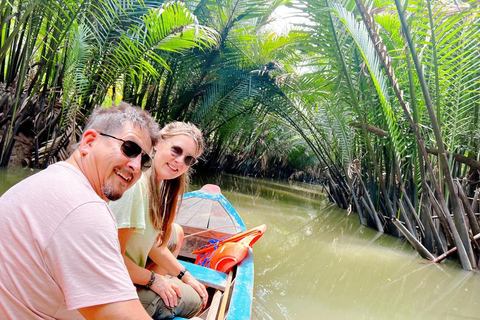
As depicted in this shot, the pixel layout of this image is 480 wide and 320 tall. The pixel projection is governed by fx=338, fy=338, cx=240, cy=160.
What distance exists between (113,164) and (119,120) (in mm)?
132

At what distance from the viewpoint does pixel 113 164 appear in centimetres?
88

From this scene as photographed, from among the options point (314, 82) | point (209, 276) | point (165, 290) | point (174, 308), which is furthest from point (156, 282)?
point (314, 82)

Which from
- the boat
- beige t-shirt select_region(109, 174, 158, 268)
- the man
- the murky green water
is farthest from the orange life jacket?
the man

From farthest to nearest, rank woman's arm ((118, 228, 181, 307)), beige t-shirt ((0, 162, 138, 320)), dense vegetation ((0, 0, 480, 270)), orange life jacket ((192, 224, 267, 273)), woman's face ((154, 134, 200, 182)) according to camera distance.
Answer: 1. dense vegetation ((0, 0, 480, 270))
2. orange life jacket ((192, 224, 267, 273))
3. woman's face ((154, 134, 200, 182))
4. woman's arm ((118, 228, 181, 307))
5. beige t-shirt ((0, 162, 138, 320))

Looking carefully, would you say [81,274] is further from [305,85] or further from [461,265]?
[305,85]

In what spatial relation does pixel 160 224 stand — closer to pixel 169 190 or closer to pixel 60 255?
pixel 169 190

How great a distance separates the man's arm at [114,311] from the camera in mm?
669

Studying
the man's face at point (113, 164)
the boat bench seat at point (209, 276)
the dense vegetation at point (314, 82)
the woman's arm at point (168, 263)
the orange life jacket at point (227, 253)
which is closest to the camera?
the man's face at point (113, 164)

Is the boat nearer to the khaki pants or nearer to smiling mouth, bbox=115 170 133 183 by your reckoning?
the khaki pants

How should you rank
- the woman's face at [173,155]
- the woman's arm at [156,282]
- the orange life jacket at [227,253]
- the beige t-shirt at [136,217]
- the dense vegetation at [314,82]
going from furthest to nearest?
the dense vegetation at [314,82] < the orange life jacket at [227,253] < the woman's face at [173,155] < the woman's arm at [156,282] < the beige t-shirt at [136,217]

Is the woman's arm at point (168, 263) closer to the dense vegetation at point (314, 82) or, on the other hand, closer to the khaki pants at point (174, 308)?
the khaki pants at point (174, 308)

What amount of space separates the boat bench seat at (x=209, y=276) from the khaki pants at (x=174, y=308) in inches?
14.2

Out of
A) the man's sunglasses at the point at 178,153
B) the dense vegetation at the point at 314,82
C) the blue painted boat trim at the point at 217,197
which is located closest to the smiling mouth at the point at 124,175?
the man's sunglasses at the point at 178,153

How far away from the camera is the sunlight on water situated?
2789 millimetres
